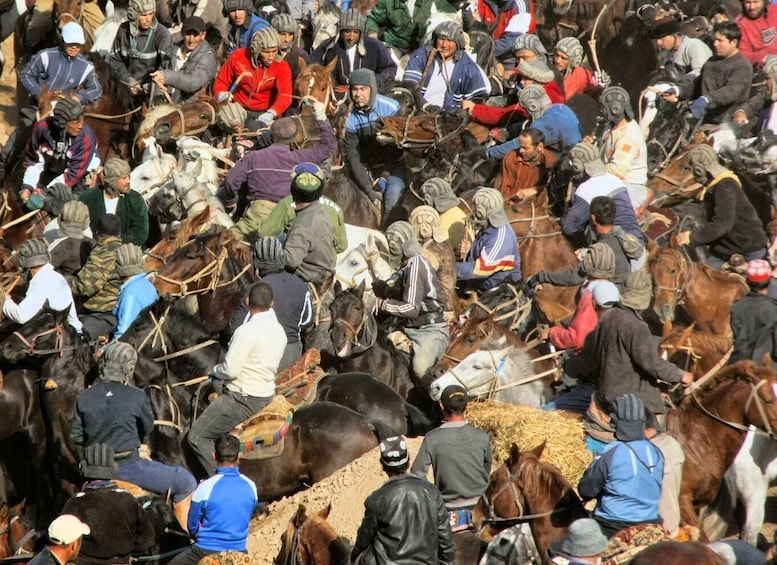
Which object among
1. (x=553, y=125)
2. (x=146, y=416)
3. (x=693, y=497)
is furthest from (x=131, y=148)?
(x=693, y=497)

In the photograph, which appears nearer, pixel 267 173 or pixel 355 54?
pixel 267 173

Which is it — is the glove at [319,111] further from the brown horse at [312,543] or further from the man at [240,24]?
the brown horse at [312,543]

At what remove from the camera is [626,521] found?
31.8 ft

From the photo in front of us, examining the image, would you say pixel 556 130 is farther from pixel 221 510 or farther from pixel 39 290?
pixel 221 510

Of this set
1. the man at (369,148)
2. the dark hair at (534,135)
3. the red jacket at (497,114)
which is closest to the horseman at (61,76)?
the man at (369,148)

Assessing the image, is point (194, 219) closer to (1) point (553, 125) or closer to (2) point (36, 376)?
(2) point (36, 376)

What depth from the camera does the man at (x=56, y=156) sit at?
640 inches

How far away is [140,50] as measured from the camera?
59.2 feet

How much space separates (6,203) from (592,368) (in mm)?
7544

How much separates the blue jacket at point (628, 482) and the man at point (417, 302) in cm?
400

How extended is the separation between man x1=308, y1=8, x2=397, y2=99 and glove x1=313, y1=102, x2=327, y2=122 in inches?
58.0

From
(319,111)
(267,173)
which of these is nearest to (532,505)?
(267,173)

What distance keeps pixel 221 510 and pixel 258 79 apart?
843 cm

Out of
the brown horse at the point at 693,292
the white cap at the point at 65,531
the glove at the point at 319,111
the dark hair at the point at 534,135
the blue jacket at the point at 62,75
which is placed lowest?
the brown horse at the point at 693,292
